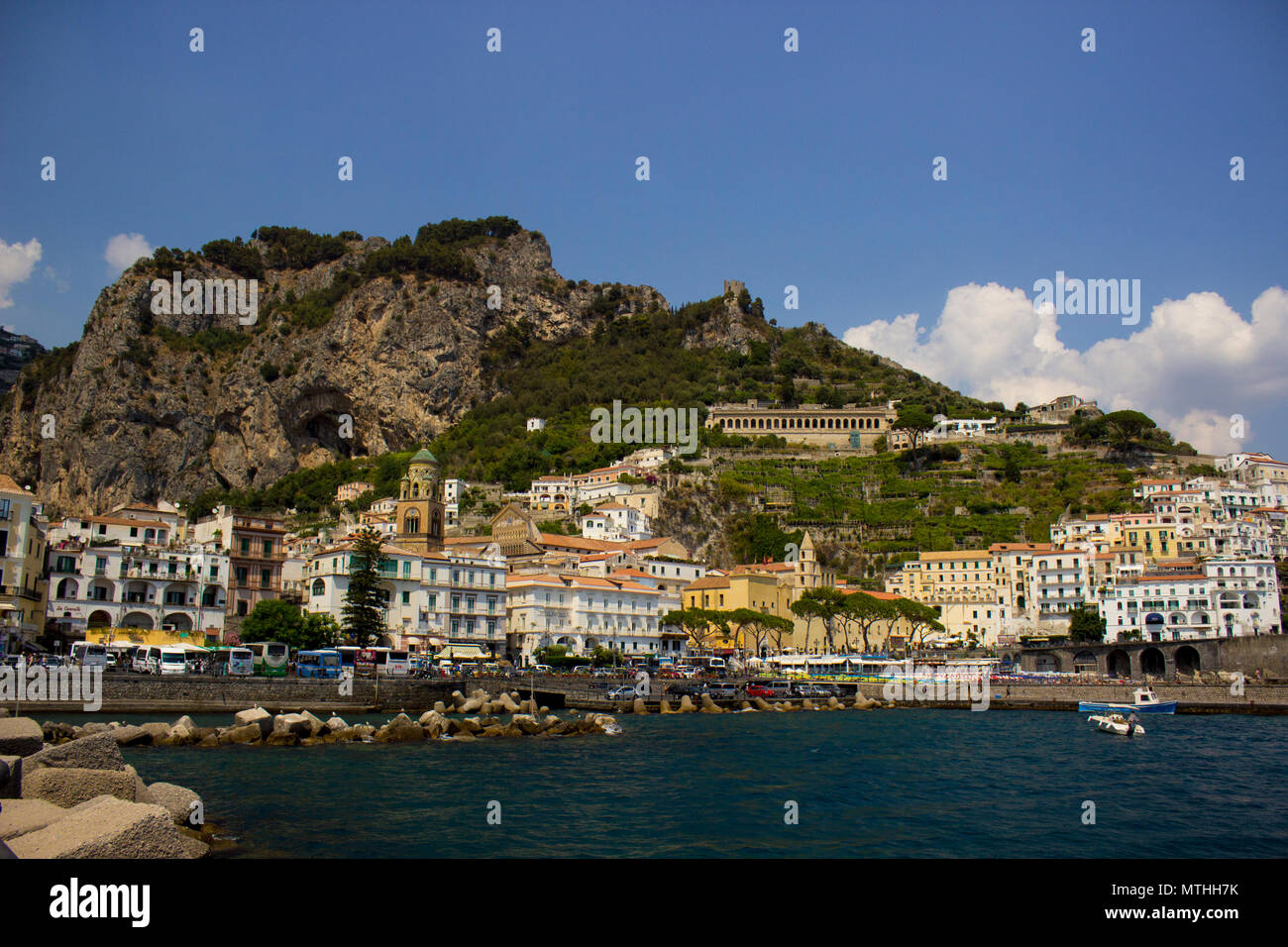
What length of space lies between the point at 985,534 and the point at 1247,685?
43675 millimetres

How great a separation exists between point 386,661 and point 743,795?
3075 cm

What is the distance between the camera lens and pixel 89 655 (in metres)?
42.5

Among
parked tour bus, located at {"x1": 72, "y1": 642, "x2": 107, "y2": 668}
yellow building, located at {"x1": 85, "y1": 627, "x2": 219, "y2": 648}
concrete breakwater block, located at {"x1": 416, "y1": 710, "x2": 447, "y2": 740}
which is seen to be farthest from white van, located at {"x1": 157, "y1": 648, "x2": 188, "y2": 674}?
concrete breakwater block, located at {"x1": 416, "y1": 710, "x2": 447, "y2": 740}

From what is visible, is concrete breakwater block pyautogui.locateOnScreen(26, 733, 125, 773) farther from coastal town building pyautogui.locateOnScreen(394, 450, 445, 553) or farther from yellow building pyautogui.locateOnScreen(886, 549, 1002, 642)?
yellow building pyautogui.locateOnScreen(886, 549, 1002, 642)

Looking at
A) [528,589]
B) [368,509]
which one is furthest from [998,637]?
[368,509]

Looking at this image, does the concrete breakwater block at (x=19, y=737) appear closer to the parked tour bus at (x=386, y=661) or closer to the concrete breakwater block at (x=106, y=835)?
the concrete breakwater block at (x=106, y=835)

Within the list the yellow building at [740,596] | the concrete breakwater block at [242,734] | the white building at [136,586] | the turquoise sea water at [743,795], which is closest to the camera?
the turquoise sea water at [743,795]

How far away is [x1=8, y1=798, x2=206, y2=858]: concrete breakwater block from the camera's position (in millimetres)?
10883

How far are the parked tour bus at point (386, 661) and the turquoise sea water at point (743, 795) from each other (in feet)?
32.1

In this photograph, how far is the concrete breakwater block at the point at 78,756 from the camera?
15633 millimetres

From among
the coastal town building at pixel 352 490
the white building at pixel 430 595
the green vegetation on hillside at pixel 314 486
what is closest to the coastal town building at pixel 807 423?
the green vegetation on hillside at pixel 314 486

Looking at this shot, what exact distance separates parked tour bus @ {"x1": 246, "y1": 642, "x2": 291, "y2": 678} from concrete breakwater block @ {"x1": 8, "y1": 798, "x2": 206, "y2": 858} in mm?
36335

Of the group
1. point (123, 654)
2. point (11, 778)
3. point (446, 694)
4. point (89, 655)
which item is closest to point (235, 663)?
point (123, 654)

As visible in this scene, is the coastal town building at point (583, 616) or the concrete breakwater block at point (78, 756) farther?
the coastal town building at point (583, 616)
